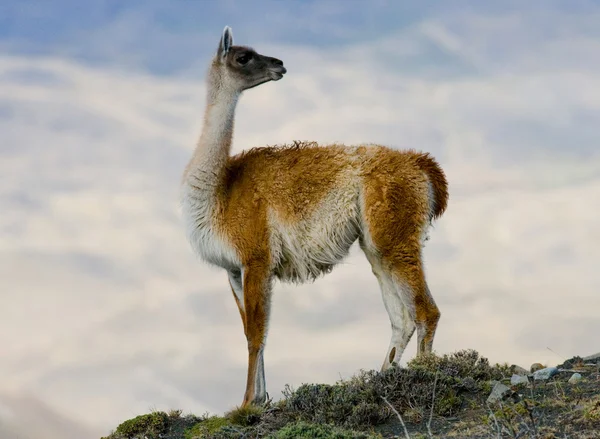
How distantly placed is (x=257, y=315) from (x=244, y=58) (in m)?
4.07

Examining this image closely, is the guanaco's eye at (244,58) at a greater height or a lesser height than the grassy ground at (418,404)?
greater

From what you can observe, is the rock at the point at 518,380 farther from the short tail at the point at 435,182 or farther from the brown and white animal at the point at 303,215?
the short tail at the point at 435,182

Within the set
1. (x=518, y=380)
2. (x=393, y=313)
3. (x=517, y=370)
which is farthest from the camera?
(x=393, y=313)

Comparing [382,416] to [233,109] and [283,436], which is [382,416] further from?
[233,109]

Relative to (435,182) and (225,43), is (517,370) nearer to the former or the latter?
(435,182)

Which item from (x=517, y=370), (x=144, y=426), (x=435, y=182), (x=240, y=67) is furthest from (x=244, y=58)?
(x=517, y=370)

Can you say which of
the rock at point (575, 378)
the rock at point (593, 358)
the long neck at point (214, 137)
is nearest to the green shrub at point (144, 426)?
the long neck at point (214, 137)

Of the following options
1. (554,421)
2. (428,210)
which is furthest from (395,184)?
(554,421)

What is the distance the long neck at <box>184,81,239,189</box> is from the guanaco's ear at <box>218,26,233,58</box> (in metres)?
0.49

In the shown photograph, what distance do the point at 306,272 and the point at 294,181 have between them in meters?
1.36

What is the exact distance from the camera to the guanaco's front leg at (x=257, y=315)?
462 inches

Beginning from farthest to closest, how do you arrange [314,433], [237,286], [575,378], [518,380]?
[237,286] → [518,380] → [575,378] → [314,433]

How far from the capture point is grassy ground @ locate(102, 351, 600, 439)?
949 cm

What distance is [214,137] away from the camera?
42.0 ft
